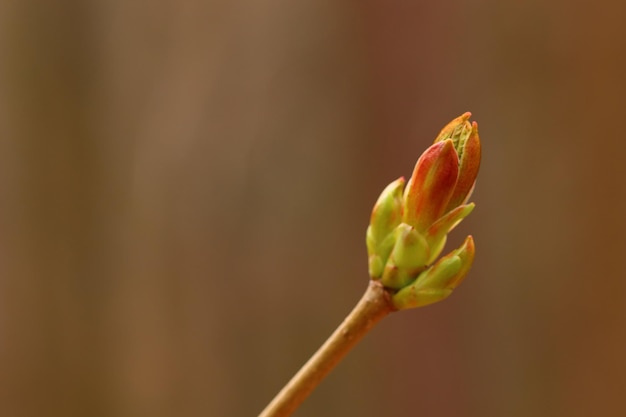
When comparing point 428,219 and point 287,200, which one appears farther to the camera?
point 287,200

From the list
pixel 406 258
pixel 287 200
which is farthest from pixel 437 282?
pixel 287 200

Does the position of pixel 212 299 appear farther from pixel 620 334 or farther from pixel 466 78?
pixel 620 334

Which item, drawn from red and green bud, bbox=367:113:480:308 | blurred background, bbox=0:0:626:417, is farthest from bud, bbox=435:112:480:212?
blurred background, bbox=0:0:626:417

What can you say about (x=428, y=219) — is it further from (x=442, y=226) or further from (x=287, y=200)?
(x=287, y=200)

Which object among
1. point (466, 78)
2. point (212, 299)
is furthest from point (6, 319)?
point (466, 78)

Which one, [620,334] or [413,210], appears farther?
[620,334]

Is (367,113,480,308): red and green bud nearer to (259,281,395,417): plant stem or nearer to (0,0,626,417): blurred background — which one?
(259,281,395,417): plant stem

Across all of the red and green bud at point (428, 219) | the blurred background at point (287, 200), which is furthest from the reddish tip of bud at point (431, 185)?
the blurred background at point (287, 200)
